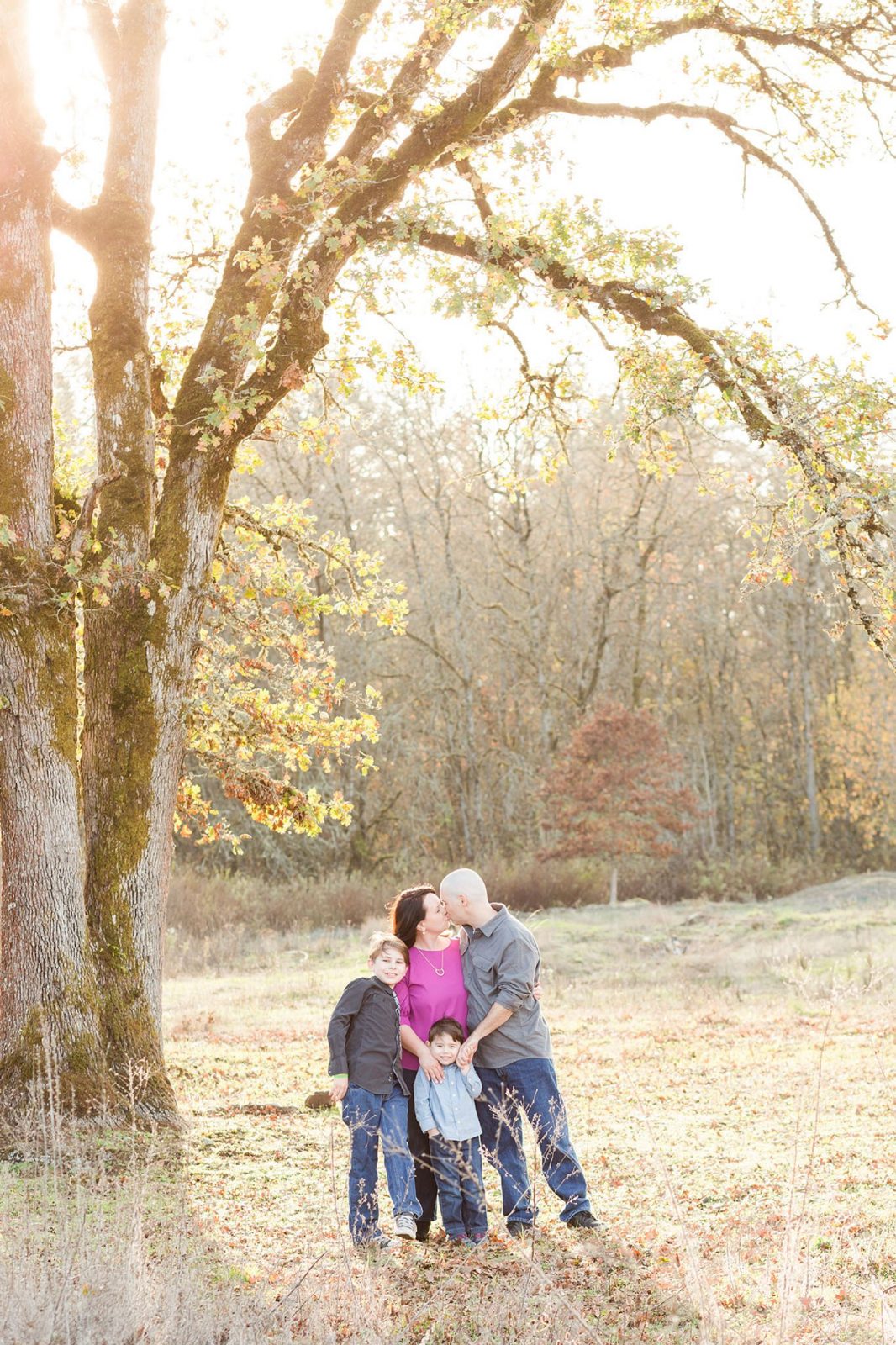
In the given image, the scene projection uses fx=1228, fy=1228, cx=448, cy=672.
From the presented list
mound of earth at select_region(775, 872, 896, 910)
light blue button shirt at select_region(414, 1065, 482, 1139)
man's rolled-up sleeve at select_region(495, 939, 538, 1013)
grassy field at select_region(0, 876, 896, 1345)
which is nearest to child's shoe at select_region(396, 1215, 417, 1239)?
grassy field at select_region(0, 876, 896, 1345)

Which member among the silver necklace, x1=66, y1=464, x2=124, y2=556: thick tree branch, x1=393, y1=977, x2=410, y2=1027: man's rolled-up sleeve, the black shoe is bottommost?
the black shoe

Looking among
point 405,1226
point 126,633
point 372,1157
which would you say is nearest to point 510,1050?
point 372,1157

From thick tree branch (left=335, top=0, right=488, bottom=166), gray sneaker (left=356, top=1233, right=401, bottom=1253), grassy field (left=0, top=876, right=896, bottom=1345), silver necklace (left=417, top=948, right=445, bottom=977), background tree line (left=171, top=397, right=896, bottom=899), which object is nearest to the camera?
grassy field (left=0, top=876, right=896, bottom=1345)

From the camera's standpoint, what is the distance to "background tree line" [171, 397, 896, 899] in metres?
29.3

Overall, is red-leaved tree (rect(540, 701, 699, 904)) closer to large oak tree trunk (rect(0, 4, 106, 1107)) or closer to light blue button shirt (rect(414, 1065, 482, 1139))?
large oak tree trunk (rect(0, 4, 106, 1107))

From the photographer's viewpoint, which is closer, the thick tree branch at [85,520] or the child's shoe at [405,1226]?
the child's shoe at [405,1226]

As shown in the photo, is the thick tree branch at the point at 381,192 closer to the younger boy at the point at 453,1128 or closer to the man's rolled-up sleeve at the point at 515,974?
the man's rolled-up sleeve at the point at 515,974

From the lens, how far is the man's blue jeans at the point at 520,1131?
17.7 feet

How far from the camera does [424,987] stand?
18.2ft

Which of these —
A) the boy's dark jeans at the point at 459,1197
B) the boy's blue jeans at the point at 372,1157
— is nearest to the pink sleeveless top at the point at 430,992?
the boy's blue jeans at the point at 372,1157

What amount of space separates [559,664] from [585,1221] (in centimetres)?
2758

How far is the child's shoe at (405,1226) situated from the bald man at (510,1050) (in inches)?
16.4

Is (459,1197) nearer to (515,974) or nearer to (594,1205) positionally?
(515,974)

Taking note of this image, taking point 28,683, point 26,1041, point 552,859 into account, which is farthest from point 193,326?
point 552,859
